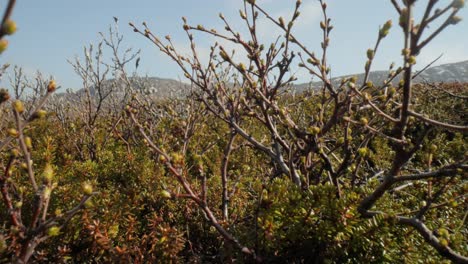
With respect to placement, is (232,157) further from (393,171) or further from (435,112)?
(435,112)

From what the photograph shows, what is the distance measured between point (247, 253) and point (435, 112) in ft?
27.0

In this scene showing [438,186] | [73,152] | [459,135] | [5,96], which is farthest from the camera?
[459,135]

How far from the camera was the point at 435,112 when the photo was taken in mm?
8008

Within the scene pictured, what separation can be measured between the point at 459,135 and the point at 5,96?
663 centimetres

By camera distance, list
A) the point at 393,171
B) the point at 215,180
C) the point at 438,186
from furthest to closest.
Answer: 1. the point at 215,180
2. the point at 438,186
3. the point at 393,171

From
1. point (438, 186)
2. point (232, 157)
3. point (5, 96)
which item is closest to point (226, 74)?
point (232, 157)

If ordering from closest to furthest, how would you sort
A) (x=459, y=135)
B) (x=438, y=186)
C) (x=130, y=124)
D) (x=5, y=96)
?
(x=5, y=96)
(x=438, y=186)
(x=130, y=124)
(x=459, y=135)

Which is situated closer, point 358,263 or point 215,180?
point 358,263

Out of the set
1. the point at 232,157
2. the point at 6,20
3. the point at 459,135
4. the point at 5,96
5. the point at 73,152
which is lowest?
the point at 459,135

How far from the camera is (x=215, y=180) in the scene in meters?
2.77

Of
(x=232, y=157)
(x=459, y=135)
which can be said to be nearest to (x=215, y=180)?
(x=232, y=157)

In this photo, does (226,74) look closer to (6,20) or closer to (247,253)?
(247,253)

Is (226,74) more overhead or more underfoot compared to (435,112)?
more overhead

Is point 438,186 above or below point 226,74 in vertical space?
below
